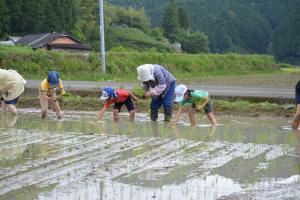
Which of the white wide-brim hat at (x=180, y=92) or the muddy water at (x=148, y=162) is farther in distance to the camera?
the white wide-brim hat at (x=180, y=92)

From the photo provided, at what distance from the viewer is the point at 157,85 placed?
9.83 metres

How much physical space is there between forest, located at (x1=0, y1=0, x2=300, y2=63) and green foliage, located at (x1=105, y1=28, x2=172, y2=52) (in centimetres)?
213

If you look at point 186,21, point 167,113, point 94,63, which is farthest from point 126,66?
point 186,21

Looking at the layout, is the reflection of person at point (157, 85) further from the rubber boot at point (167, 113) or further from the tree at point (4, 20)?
the tree at point (4, 20)

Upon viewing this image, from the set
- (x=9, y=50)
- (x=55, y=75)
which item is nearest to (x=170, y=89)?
(x=55, y=75)

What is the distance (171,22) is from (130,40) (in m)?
13.4

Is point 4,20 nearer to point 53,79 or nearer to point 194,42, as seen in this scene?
point 194,42

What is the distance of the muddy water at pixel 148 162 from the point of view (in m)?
4.64

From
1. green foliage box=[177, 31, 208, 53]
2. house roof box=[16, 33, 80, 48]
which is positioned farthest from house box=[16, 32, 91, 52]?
green foliage box=[177, 31, 208, 53]

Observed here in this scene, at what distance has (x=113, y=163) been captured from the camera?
5816 mm

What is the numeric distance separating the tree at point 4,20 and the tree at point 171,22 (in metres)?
31.2

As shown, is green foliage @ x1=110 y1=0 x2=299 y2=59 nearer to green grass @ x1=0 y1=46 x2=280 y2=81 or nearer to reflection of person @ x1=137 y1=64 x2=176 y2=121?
green grass @ x1=0 y1=46 x2=280 y2=81

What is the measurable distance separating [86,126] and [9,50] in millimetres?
19070

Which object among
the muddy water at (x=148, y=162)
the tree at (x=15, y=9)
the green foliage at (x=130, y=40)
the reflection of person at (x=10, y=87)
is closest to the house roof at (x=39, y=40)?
the tree at (x=15, y=9)
